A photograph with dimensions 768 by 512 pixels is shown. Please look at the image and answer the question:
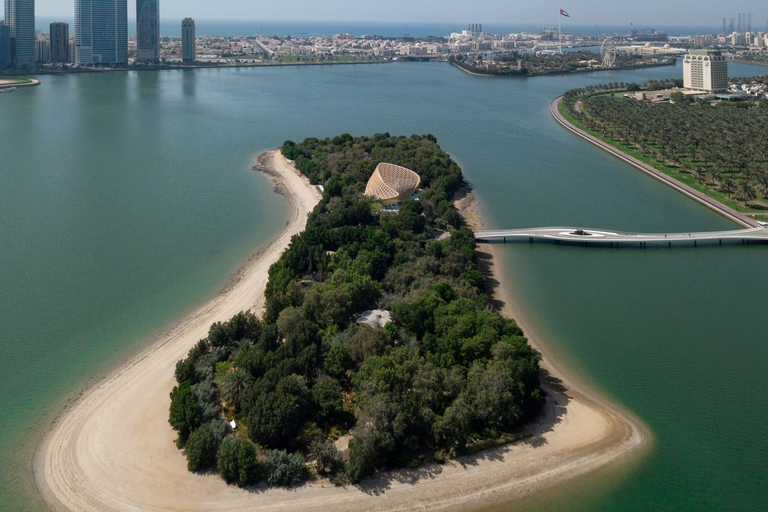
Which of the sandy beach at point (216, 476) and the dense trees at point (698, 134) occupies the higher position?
the dense trees at point (698, 134)

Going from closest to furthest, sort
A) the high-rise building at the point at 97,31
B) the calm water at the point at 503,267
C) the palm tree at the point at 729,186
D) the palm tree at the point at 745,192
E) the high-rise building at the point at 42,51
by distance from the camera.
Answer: the calm water at the point at 503,267
the palm tree at the point at 745,192
the palm tree at the point at 729,186
the high-rise building at the point at 97,31
the high-rise building at the point at 42,51

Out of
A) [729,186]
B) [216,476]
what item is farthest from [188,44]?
[216,476]

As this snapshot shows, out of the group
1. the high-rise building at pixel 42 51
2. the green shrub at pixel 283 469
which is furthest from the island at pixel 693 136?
the high-rise building at pixel 42 51

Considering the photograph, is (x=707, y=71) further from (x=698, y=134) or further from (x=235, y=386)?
(x=235, y=386)

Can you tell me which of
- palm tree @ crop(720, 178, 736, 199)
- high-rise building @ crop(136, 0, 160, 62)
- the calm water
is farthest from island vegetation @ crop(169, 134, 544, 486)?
high-rise building @ crop(136, 0, 160, 62)

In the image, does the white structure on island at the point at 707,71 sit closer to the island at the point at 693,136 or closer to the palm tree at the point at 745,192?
the island at the point at 693,136

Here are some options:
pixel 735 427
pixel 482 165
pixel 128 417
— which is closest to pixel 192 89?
pixel 482 165

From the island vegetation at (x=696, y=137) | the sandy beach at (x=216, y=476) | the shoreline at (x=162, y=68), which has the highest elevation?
the shoreline at (x=162, y=68)

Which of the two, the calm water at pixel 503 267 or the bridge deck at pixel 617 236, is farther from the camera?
the bridge deck at pixel 617 236
